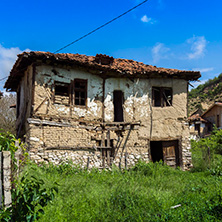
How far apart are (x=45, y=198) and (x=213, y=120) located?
32.0 m

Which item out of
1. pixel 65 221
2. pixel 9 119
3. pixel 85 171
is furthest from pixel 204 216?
pixel 9 119

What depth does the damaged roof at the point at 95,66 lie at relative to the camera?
38.4 feet

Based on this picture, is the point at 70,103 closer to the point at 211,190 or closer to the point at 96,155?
the point at 96,155

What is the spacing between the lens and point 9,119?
2511 cm

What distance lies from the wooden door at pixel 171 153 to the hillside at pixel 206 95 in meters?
30.3

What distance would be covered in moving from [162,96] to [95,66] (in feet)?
15.2

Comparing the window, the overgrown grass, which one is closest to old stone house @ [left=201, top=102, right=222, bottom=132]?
the window

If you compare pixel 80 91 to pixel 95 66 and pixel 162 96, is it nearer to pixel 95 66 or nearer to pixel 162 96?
pixel 95 66

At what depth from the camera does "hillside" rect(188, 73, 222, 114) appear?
4412 cm

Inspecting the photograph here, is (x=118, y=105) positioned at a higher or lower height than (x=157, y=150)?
higher

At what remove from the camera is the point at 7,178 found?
3.92m

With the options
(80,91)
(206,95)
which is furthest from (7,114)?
(206,95)

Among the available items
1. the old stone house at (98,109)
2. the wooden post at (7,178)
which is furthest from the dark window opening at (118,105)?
the wooden post at (7,178)

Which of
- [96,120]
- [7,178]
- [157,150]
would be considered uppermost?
[96,120]
